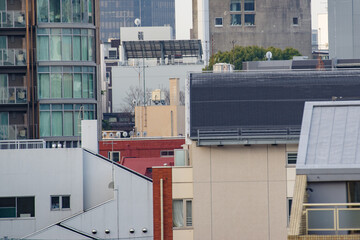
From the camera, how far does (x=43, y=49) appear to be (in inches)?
2813

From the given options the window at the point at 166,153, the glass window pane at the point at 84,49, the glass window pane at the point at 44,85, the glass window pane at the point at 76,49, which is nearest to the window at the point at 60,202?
the glass window pane at the point at 44,85

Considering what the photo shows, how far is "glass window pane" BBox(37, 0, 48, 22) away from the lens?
71.1m

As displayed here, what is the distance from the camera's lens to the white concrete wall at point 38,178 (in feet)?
175

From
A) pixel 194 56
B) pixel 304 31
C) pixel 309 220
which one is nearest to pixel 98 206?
pixel 309 220

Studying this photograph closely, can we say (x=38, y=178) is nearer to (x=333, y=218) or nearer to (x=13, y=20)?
(x=13, y=20)

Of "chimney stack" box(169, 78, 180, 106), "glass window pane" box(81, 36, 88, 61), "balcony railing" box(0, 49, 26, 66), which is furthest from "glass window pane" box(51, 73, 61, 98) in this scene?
"chimney stack" box(169, 78, 180, 106)

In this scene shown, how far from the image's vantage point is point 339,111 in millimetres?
31656

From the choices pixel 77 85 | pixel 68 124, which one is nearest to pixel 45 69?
pixel 77 85

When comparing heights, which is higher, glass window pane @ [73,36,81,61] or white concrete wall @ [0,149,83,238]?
glass window pane @ [73,36,81,61]

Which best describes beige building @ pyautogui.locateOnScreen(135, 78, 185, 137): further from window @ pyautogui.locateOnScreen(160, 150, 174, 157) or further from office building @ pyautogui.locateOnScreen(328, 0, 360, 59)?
window @ pyautogui.locateOnScreen(160, 150, 174, 157)

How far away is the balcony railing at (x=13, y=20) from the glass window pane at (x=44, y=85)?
3.26 metres

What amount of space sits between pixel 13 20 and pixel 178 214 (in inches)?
1116

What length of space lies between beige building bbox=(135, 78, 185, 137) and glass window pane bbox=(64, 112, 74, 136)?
36557mm

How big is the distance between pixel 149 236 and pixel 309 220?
77.7 feet
